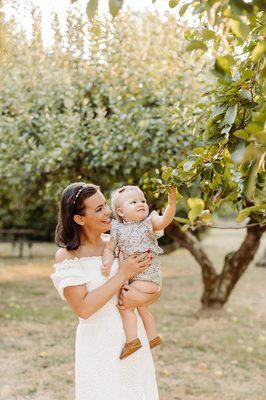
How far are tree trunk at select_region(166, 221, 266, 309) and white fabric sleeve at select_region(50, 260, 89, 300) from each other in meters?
5.01

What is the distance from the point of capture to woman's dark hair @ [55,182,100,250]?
2.95m

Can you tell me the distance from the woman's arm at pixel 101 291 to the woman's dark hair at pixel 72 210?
0.24 meters

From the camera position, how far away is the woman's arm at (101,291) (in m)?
2.75

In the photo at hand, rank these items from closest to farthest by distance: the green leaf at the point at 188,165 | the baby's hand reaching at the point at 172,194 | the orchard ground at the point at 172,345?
the green leaf at the point at 188,165
the baby's hand reaching at the point at 172,194
the orchard ground at the point at 172,345

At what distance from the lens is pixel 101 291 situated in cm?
276

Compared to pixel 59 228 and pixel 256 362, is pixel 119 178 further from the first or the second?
pixel 59 228

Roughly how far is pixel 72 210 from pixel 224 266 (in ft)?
18.4

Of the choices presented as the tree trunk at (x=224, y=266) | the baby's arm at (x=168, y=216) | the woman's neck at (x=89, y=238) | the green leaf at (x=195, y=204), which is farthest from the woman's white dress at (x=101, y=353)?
the tree trunk at (x=224, y=266)

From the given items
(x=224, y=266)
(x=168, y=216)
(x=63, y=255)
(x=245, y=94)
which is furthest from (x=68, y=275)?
(x=224, y=266)

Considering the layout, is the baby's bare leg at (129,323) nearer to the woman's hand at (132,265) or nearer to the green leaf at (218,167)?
the woman's hand at (132,265)

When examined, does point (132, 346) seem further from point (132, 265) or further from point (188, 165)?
point (188, 165)

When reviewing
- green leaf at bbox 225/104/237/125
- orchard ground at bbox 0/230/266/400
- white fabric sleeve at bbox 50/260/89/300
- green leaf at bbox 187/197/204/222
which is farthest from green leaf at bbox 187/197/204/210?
orchard ground at bbox 0/230/266/400

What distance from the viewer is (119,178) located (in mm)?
7133

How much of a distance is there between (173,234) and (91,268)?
18.8 ft
